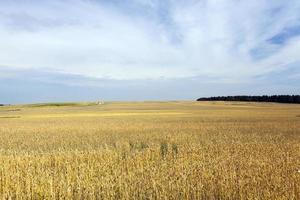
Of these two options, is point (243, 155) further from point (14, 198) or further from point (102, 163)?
point (14, 198)

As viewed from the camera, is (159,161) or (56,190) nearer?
(56,190)

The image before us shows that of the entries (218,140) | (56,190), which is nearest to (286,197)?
(56,190)

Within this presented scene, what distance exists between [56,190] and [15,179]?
1.60 metres

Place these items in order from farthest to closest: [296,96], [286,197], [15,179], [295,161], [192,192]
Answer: [296,96], [295,161], [15,179], [192,192], [286,197]

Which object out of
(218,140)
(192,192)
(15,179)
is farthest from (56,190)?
(218,140)

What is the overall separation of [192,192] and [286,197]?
2.05 meters

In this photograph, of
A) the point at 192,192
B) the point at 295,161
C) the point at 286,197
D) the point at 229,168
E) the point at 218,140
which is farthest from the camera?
the point at 218,140

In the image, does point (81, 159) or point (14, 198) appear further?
point (81, 159)

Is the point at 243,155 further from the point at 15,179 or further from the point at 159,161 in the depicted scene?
the point at 15,179

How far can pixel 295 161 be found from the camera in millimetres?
13328

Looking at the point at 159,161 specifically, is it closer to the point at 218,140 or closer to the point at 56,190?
the point at 56,190

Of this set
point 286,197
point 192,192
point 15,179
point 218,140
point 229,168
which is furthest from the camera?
point 218,140

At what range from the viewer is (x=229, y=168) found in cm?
1222

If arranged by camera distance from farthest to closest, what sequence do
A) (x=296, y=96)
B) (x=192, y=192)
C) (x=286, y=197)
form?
(x=296, y=96), (x=192, y=192), (x=286, y=197)
